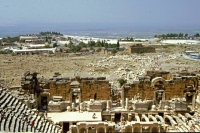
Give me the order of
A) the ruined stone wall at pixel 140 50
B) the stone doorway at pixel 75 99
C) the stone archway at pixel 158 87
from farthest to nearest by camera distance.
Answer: the ruined stone wall at pixel 140 50 < the stone doorway at pixel 75 99 < the stone archway at pixel 158 87

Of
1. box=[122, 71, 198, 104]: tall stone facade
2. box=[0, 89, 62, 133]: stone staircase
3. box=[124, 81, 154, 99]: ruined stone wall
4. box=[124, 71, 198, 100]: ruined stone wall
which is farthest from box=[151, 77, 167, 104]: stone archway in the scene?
box=[0, 89, 62, 133]: stone staircase

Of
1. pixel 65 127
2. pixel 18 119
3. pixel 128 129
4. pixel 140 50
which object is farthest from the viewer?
pixel 140 50

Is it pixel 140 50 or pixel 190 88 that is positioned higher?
pixel 190 88

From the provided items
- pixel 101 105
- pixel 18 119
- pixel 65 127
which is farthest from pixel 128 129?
pixel 18 119

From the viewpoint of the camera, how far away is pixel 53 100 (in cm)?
3027

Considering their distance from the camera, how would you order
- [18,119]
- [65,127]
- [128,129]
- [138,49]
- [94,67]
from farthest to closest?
[138,49], [94,67], [65,127], [18,119], [128,129]

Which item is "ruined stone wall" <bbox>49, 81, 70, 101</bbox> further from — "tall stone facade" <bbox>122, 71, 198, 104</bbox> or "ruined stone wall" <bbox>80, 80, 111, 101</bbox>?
"tall stone facade" <bbox>122, 71, 198, 104</bbox>

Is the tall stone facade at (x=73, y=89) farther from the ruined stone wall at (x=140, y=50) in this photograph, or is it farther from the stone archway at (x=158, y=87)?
the ruined stone wall at (x=140, y=50)

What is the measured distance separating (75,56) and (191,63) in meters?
41.3

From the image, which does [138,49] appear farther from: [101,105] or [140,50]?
[101,105]

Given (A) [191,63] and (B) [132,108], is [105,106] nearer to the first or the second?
(B) [132,108]

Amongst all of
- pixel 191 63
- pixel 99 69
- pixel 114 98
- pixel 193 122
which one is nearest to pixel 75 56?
pixel 99 69

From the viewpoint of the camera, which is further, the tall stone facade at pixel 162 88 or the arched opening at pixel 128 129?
the tall stone facade at pixel 162 88

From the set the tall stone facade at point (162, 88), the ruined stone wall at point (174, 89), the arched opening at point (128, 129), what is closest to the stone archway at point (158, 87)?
the tall stone facade at point (162, 88)
